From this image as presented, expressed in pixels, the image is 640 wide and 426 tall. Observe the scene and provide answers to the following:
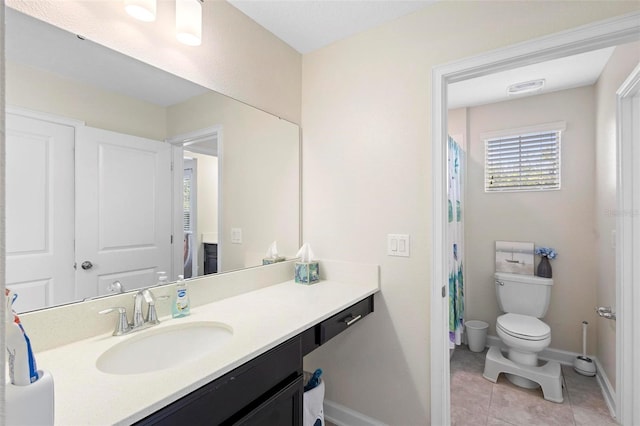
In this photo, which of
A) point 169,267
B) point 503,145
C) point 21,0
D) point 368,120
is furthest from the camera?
point 503,145

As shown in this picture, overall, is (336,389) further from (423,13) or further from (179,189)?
(423,13)

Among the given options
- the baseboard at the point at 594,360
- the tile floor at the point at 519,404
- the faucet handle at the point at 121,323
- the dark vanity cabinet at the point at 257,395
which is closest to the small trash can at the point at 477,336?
the baseboard at the point at 594,360

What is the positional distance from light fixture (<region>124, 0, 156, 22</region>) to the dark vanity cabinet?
1319mm

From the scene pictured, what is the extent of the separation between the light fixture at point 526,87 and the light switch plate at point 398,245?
188 centimetres

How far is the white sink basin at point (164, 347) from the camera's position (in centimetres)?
100

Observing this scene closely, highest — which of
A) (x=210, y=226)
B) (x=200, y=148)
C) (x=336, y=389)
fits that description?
(x=200, y=148)

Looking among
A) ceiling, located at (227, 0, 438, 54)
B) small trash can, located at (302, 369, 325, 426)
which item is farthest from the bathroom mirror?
small trash can, located at (302, 369, 325, 426)

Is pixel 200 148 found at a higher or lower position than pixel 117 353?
higher

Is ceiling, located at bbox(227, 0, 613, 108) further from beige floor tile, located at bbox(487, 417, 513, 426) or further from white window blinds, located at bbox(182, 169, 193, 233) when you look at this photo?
beige floor tile, located at bbox(487, 417, 513, 426)

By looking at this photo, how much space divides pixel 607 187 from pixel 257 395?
2596 mm

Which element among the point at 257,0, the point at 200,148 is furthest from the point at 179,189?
the point at 257,0

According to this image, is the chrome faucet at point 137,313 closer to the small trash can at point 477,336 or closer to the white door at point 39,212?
the white door at point 39,212

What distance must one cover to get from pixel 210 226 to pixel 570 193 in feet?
9.59

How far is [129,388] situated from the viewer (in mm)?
747
